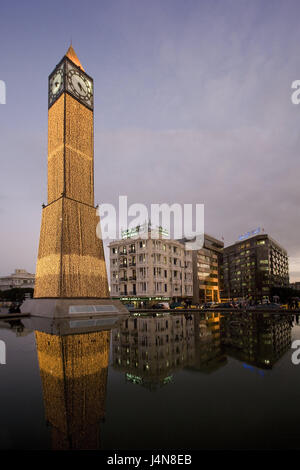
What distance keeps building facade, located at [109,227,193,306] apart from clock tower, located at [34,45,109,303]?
93.8 feet

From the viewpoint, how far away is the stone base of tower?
29.2m

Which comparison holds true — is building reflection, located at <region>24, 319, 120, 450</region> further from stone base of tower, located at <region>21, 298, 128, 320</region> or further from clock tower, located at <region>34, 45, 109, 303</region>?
clock tower, located at <region>34, 45, 109, 303</region>

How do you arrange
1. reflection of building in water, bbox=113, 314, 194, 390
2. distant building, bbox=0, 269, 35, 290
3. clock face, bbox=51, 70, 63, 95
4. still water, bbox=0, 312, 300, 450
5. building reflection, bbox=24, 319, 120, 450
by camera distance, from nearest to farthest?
still water, bbox=0, 312, 300, 450
building reflection, bbox=24, 319, 120, 450
reflection of building in water, bbox=113, 314, 194, 390
clock face, bbox=51, 70, 63, 95
distant building, bbox=0, 269, 35, 290

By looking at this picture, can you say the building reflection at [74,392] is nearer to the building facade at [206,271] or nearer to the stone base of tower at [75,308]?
the stone base of tower at [75,308]

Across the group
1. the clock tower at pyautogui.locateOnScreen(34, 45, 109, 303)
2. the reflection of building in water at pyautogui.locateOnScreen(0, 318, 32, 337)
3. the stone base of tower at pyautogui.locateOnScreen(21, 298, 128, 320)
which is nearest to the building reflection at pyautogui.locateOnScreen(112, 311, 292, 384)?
the reflection of building in water at pyautogui.locateOnScreen(0, 318, 32, 337)

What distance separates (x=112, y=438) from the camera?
4582 millimetres

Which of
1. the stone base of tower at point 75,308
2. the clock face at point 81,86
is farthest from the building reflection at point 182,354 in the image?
the clock face at point 81,86

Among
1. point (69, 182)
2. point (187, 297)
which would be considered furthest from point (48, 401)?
point (187, 297)

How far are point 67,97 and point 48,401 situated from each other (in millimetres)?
37033

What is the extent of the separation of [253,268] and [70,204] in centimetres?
11775

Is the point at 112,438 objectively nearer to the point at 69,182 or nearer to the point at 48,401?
the point at 48,401

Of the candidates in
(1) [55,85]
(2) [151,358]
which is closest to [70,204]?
(1) [55,85]

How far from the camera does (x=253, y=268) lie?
132125 mm

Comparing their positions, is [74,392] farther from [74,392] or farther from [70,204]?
[70,204]
